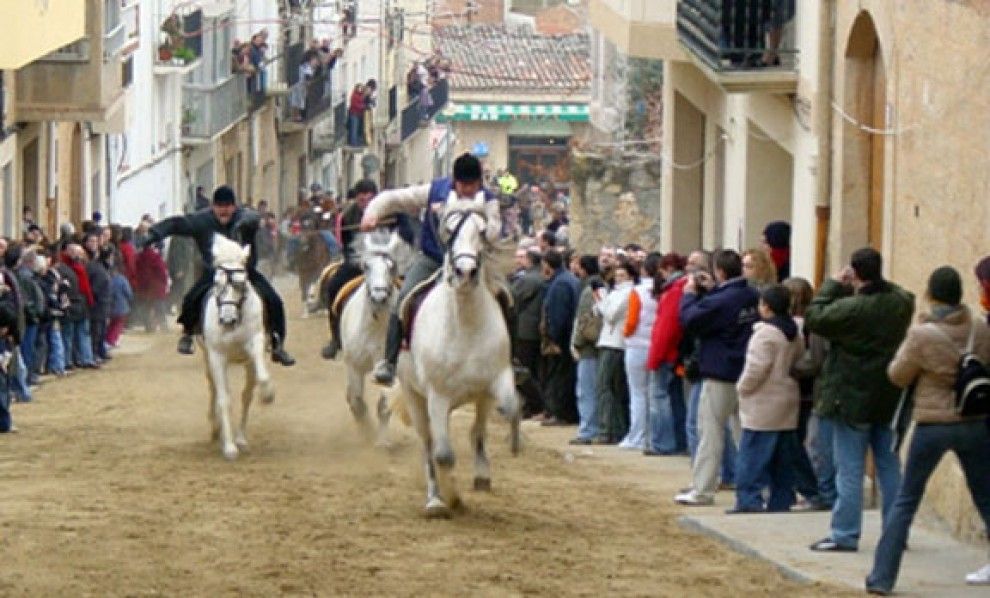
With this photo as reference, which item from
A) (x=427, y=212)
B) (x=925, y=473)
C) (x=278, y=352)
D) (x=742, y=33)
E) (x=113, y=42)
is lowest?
(x=278, y=352)

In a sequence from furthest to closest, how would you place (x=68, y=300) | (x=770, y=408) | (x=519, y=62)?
1. (x=519, y=62)
2. (x=68, y=300)
3. (x=770, y=408)

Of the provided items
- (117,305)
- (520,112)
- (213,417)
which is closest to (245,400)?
(213,417)

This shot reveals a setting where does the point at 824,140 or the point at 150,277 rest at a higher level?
the point at 824,140

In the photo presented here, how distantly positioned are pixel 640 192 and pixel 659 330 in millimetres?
21012

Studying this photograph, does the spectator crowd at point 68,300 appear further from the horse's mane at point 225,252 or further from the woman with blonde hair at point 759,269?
the woman with blonde hair at point 759,269

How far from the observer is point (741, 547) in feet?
51.9

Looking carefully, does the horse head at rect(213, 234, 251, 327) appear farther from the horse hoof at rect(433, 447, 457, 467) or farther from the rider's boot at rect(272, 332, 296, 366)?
the horse hoof at rect(433, 447, 457, 467)

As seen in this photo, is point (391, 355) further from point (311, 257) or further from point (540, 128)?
point (540, 128)

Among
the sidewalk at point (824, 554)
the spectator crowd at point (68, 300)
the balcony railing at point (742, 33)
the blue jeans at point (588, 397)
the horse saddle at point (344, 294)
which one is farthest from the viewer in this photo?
the balcony railing at point (742, 33)

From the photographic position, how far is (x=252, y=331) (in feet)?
71.1

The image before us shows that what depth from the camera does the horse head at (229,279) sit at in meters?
21.3

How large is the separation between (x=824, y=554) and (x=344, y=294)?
888 centimetres

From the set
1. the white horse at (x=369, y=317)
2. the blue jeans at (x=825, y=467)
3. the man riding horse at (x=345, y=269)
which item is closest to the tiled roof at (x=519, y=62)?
the man riding horse at (x=345, y=269)

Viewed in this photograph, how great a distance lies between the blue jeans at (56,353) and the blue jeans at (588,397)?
902cm
